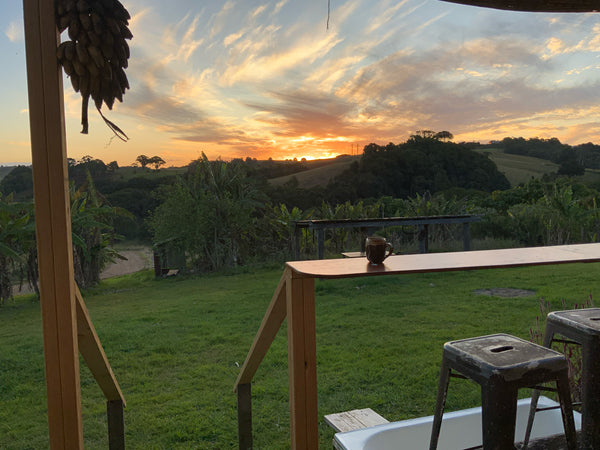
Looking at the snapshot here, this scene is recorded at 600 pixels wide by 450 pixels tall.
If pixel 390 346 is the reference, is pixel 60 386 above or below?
above

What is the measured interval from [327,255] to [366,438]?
6583mm

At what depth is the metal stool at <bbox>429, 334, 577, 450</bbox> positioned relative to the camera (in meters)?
1.28

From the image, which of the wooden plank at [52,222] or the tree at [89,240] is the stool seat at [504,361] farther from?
the tree at [89,240]

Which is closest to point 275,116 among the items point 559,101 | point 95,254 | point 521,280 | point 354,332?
point 95,254

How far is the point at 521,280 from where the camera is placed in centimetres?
666

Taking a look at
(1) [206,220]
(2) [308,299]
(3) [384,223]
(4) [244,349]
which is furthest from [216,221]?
(2) [308,299]

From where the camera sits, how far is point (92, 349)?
1743 millimetres

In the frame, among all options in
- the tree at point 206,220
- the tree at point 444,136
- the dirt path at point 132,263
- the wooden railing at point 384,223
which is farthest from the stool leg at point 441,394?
the tree at point 444,136

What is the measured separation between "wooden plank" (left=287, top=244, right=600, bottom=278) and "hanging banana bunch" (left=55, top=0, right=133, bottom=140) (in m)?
0.77

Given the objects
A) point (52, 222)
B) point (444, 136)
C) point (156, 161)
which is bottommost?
point (52, 222)

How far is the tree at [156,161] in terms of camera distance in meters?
13.4

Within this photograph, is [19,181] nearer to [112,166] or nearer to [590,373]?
[112,166]

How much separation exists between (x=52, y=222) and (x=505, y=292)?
228 inches

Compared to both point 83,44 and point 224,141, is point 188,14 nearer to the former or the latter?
point 224,141
